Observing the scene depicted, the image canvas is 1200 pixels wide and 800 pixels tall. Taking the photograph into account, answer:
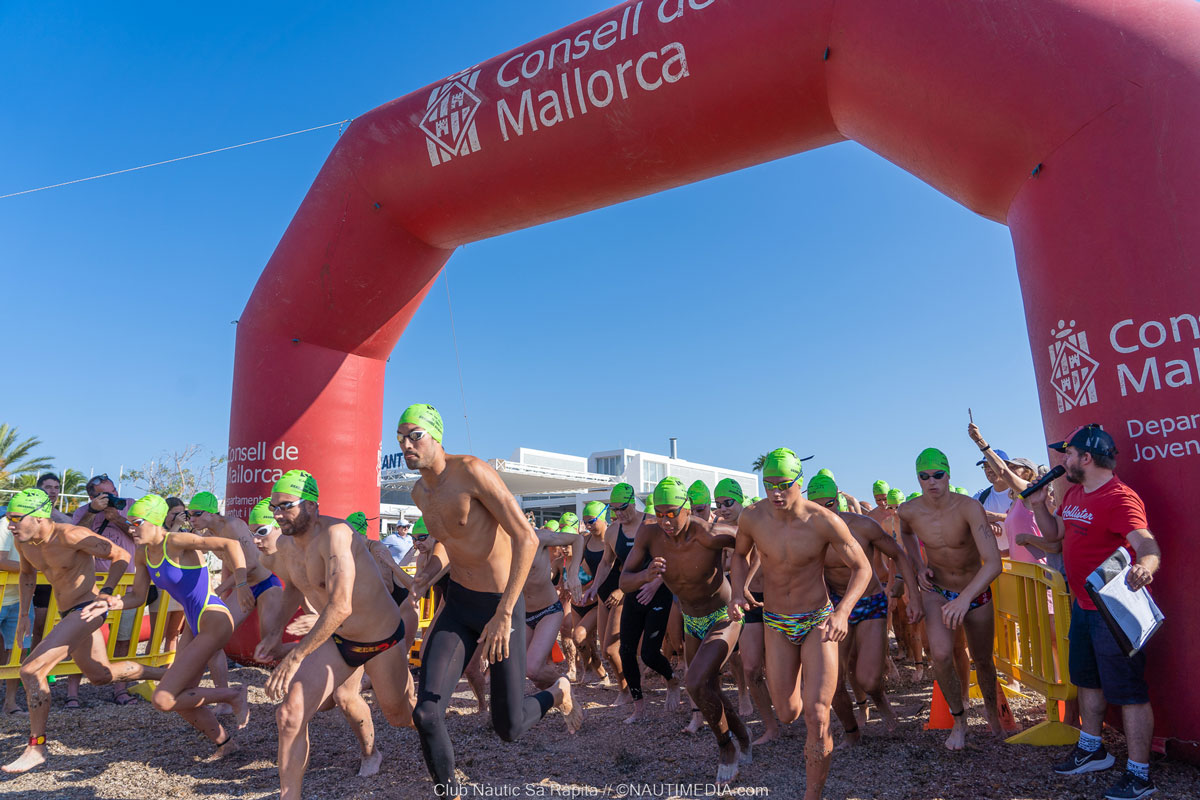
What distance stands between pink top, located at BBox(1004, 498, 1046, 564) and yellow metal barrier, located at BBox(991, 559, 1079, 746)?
19.0 inches

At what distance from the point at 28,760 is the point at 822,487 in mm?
6462

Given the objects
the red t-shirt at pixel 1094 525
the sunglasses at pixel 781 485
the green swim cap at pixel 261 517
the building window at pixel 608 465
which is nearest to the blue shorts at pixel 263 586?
the green swim cap at pixel 261 517

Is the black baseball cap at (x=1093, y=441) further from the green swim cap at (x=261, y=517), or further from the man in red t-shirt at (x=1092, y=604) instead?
the green swim cap at (x=261, y=517)

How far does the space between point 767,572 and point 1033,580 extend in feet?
6.83

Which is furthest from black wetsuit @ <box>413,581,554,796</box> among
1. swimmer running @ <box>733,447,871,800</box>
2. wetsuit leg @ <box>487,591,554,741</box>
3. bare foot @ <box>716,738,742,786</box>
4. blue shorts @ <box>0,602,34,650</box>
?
blue shorts @ <box>0,602,34,650</box>

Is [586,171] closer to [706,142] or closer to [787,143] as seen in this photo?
[706,142]

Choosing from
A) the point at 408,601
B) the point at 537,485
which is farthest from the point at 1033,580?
the point at 537,485

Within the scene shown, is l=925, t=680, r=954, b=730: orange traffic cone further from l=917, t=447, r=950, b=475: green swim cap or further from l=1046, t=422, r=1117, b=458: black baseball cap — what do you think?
l=1046, t=422, r=1117, b=458: black baseball cap

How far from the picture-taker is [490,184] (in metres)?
7.34

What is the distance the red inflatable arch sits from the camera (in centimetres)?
408

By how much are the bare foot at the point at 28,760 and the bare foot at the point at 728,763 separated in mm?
4898

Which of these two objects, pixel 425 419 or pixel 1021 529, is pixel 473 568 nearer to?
pixel 425 419

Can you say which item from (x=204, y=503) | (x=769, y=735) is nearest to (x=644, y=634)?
(x=769, y=735)

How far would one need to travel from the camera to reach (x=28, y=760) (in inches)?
204
